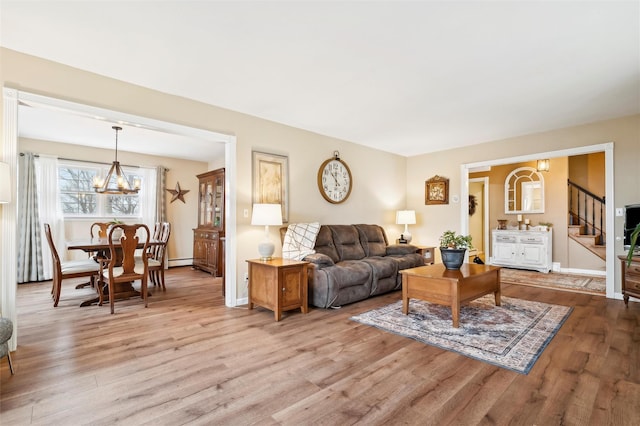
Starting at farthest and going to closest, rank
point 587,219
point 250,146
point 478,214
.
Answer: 1. point 478,214
2. point 587,219
3. point 250,146

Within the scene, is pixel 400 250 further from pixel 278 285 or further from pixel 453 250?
pixel 278 285

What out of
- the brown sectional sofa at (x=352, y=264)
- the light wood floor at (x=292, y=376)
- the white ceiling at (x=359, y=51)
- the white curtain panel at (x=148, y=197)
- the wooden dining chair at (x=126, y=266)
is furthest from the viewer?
the white curtain panel at (x=148, y=197)

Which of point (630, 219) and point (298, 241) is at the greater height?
point (630, 219)

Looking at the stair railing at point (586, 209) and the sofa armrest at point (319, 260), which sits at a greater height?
the stair railing at point (586, 209)

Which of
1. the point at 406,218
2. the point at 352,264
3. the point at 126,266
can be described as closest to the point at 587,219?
the point at 406,218

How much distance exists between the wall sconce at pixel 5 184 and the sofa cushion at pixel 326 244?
3195 mm

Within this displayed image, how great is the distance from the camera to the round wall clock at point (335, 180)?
5.07m

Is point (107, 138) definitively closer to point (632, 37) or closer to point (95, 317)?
point (95, 317)

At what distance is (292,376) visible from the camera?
84.5 inches

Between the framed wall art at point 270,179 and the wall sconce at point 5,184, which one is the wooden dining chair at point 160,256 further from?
the wall sconce at point 5,184

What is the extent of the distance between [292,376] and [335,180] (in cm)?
358

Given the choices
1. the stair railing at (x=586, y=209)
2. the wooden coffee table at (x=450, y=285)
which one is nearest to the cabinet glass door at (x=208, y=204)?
the wooden coffee table at (x=450, y=285)

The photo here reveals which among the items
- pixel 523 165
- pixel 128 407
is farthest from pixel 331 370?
pixel 523 165

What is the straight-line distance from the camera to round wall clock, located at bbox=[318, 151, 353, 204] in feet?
16.6
